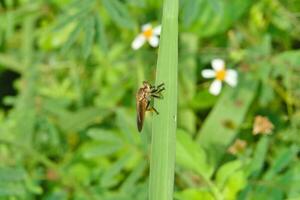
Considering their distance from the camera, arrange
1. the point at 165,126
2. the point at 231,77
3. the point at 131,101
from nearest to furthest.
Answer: the point at 165,126 → the point at 231,77 → the point at 131,101

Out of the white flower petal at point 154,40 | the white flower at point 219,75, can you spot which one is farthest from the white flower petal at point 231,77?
the white flower petal at point 154,40

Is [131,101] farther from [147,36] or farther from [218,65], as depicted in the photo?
[218,65]

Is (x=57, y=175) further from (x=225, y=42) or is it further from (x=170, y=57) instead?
(x=170, y=57)

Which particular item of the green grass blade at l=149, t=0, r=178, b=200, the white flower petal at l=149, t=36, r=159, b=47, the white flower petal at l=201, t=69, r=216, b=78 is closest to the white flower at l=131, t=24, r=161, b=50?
the white flower petal at l=149, t=36, r=159, b=47

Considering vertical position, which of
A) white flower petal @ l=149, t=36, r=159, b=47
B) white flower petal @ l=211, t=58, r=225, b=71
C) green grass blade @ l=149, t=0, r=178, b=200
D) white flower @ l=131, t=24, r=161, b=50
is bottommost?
green grass blade @ l=149, t=0, r=178, b=200

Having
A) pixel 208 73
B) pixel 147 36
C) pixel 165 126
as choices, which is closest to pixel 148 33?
pixel 147 36

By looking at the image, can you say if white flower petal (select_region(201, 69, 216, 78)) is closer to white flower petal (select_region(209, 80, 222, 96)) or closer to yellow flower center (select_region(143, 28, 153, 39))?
white flower petal (select_region(209, 80, 222, 96))

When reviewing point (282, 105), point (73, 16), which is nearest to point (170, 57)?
point (73, 16)
